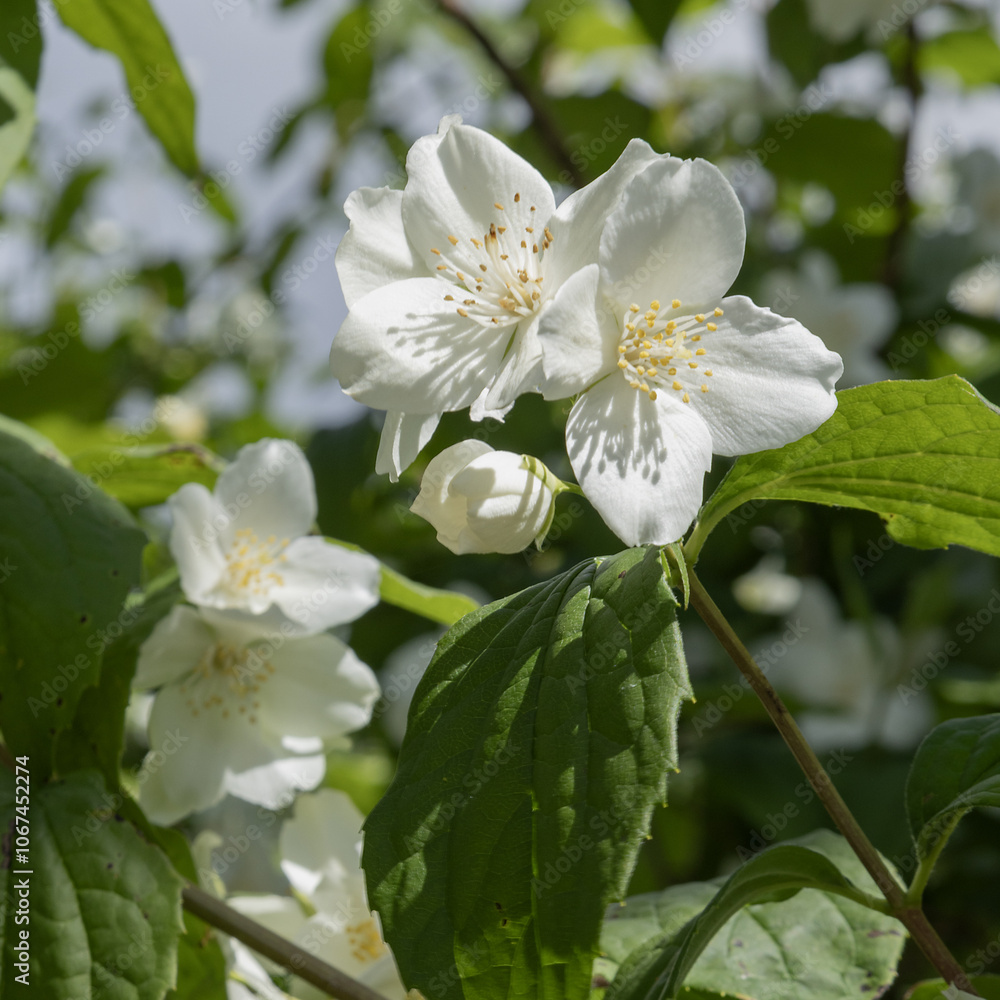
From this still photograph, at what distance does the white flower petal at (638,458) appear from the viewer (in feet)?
2.23

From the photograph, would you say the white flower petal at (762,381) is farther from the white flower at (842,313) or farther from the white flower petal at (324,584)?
the white flower at (842,313)

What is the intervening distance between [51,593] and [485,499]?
0.50 m

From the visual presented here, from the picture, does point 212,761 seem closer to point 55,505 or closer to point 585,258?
point 55,505

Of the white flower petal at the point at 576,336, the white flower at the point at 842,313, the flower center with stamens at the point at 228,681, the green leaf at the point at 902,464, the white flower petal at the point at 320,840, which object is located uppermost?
the white flower petal at the point at 576,336

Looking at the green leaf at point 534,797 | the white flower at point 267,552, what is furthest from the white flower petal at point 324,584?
the green leaf at point 534,797

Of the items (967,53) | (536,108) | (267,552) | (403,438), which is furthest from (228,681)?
(967,53)

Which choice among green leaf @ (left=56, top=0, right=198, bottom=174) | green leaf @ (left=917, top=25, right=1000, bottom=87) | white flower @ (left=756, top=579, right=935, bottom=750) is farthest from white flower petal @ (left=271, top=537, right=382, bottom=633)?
green leaf @ (left=917, top=25, right=1000, bottom=87)

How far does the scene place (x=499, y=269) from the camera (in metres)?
0.84

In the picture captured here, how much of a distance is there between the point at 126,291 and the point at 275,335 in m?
0.61

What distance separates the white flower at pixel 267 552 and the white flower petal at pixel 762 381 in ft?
1.63

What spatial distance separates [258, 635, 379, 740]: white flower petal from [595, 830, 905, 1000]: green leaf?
36 centimetres

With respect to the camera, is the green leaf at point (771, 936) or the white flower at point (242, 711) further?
the white flower at point (242, 711)

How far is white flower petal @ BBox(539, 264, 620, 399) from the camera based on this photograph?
2.26 feet

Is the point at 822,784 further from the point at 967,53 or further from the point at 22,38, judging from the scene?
the point at 967,53
